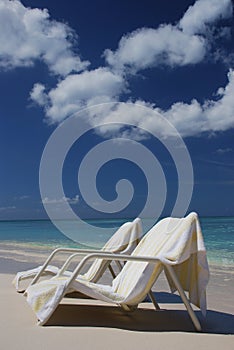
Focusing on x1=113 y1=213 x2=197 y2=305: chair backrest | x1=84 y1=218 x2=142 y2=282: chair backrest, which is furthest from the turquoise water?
x1=113 y1=213 x2=197 y2=305: chair backrest

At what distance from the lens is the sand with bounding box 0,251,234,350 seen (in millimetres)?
3086

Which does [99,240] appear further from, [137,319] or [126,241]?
[137,319]

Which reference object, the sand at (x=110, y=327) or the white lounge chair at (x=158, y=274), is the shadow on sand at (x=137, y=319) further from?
the white lounge chair at (x=158, y=274)

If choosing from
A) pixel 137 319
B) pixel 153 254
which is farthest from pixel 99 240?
pixel 153 254

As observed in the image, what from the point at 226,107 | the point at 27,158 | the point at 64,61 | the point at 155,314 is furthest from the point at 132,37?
the point at 155,314

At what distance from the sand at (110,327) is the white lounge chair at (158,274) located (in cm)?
19

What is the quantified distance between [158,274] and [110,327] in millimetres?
542

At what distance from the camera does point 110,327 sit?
355cm

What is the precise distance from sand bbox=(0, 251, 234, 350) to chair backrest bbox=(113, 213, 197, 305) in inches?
10.8

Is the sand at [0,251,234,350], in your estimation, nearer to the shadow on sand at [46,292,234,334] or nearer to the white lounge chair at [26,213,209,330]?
the shadow on sand at [46,292,234,334]

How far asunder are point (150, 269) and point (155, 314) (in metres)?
0.99

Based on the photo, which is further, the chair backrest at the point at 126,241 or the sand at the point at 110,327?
the chair backrest at the point at 126,241

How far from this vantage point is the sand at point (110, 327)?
3086 millimetres

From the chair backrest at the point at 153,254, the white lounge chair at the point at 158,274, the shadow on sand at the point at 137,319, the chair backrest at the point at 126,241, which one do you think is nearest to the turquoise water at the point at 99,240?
the chair backrest at the point at 126,241
